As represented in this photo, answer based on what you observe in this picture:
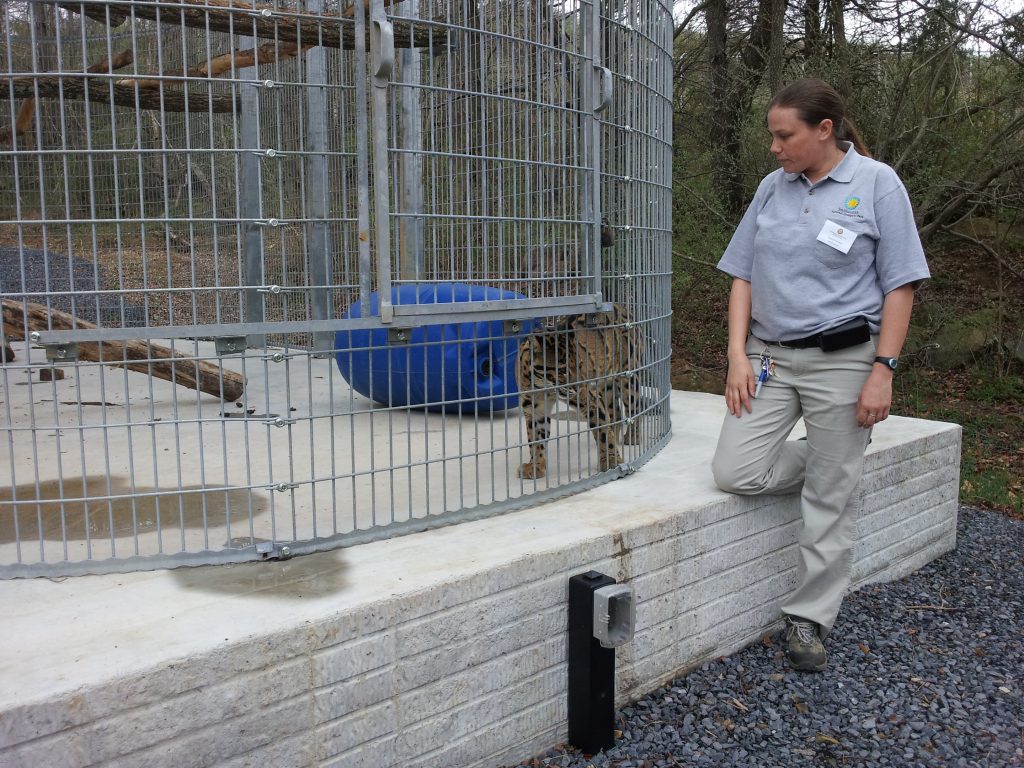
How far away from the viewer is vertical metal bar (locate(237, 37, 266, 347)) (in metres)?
3.20

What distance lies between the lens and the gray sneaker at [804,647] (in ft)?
11.1

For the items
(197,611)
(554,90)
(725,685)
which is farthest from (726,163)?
(197,611)

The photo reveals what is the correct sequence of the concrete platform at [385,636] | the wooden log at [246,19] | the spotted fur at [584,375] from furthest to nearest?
the spotted fur at [584,375] → the wooden log at [246,19] → the concrete platform at [385,636]

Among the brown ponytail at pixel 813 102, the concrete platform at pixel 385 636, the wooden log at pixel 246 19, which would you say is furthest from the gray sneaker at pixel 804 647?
the wooden log at pixel 246 19

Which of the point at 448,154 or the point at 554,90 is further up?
the point at 554,90

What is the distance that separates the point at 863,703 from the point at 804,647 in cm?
29

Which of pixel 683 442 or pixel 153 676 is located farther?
pixel 683 442

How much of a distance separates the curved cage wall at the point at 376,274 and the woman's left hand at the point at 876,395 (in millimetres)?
982

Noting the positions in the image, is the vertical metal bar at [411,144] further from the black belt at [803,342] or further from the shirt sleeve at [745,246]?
the black belt at [803,342]

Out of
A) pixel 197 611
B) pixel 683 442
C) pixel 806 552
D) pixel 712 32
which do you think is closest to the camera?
pixel 197 611

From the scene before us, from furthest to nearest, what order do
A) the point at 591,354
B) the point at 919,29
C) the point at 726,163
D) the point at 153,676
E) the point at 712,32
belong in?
the point at 712,32
the point at 726,163
the point at 919,29
the point at 591,354
the point at 153,676

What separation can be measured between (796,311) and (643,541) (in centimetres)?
99

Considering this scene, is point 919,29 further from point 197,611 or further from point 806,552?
point 197,611

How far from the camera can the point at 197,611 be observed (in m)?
2.33
